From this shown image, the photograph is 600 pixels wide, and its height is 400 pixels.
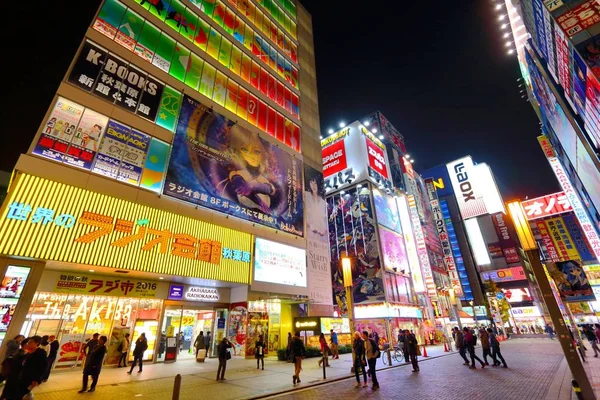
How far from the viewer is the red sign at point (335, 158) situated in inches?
1745

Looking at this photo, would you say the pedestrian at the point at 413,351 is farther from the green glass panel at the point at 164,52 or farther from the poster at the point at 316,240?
the green glass panel at the point at 164,52

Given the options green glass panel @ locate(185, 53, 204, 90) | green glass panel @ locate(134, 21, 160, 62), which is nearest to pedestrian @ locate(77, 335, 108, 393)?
green glass panel @ locate(134, 21, 160, 62)

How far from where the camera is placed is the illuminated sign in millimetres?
67000

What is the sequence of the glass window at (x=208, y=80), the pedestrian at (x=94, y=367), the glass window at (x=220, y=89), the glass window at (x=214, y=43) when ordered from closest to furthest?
the pedestrian at (x=94, y=367), the glass window at (x=208, y=80), the glass window at (x=220, y=89), the glass window at (x=214, y=43)

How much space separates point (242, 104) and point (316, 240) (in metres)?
12.2

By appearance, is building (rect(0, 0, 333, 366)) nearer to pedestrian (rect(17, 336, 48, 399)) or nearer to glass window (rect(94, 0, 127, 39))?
glass window (rect(94, 0, 127, 39))

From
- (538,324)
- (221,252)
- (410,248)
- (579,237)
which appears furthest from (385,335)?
(579,237)

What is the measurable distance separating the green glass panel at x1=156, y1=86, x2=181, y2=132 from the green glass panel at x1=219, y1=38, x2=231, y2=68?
233 inches

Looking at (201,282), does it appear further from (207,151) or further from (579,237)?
(579,237)

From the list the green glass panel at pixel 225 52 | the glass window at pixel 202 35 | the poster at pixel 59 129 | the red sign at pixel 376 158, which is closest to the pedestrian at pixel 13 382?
the poster at pixel 59 129

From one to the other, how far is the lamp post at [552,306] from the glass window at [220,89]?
1783 cm

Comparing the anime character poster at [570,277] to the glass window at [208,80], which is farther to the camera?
the glass window at [208,80]

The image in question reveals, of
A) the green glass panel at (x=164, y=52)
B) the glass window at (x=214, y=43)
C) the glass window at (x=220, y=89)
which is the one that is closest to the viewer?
the green glass panel at (x=164, y=52)

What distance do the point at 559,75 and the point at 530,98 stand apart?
17.1 meters
